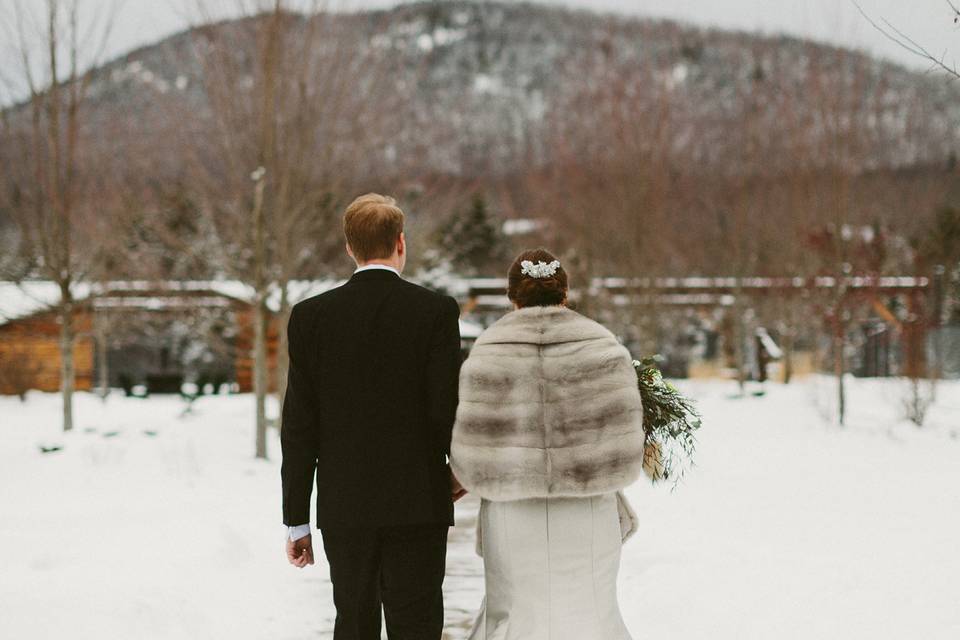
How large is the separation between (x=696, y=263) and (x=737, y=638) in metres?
33.3

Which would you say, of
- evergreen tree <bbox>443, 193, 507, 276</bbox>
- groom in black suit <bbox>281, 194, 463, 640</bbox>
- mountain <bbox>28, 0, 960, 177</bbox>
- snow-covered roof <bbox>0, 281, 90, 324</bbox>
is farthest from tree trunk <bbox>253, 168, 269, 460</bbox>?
evergreen tree <bbox>443, 193, 507, 276</bbox>

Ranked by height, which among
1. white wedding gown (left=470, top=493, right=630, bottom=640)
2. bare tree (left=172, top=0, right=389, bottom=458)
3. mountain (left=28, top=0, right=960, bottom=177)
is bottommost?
white wedding gown (left=470, top=493, right=630, bottom=640)

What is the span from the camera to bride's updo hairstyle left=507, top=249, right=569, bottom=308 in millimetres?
3693

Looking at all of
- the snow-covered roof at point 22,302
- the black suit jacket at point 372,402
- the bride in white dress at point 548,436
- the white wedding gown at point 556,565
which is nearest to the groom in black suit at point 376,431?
the black suit jacket at point 372,402

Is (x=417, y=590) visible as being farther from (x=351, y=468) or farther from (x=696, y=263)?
(x=696, y=263)

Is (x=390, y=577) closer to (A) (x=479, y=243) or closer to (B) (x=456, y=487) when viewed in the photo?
(B) (x=456, y=487)

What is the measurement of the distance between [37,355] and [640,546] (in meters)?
26.7

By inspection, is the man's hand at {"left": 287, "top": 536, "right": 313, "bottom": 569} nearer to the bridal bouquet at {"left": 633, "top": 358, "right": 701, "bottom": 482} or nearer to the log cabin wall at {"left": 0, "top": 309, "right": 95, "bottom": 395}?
the bridal bouquet at {"left": 633, "top": 358, "right": 701, "bottom": 482}

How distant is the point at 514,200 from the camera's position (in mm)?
51625

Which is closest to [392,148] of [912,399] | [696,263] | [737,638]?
[912,399]

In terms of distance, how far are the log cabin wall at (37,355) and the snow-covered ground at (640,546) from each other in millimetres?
12407

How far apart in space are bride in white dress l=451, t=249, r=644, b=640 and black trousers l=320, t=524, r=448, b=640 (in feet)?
1.00

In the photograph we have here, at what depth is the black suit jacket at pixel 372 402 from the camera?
3352mm

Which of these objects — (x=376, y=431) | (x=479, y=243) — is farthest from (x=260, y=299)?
(x=479, y=243)
